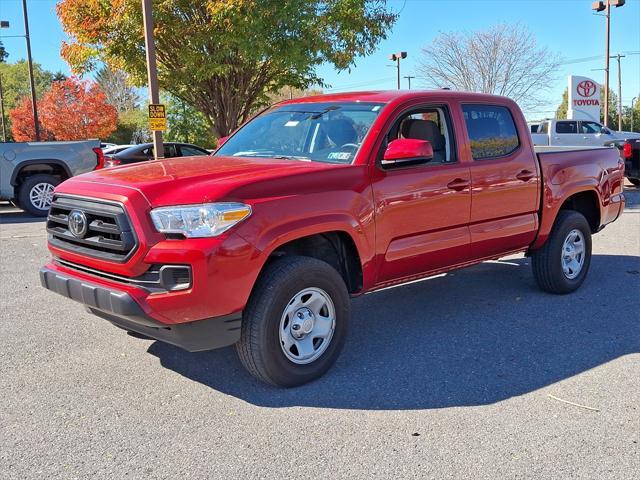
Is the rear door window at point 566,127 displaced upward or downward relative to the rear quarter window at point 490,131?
upward

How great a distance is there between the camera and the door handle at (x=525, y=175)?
543 centimetres

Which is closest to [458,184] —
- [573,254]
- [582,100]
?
[573,254]

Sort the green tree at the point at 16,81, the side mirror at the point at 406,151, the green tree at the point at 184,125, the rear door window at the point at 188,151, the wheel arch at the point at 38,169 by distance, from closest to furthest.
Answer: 1. the side mirror at the point at 406,151
2. the wheel arch at the point at 38,169
3. the rear door window at the point at 188,151
4. the green tree at the point at 184,125
5. the green tree at the point at 16,81

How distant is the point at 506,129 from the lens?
557 cm

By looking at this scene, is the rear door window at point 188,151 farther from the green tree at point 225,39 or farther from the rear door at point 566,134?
the rear door at point 566,134

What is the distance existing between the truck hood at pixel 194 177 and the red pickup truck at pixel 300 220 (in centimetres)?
1

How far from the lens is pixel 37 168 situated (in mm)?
12359

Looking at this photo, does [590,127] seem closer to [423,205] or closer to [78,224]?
[423,205]

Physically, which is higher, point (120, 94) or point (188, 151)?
point (120, 94)

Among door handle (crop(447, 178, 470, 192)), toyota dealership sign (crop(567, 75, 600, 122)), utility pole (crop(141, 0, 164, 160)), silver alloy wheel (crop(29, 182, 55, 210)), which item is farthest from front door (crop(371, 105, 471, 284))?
toyota dealership sign (crop(567, 75, 600, 122))

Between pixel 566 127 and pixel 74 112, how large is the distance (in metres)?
33.7

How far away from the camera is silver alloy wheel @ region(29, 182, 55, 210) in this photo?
1223cm

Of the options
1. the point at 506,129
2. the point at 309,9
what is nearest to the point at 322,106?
the point at 506,129

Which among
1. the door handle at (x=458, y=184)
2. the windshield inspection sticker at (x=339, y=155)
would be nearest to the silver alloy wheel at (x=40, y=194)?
the windshield inspection sticker at (x=339, y=155)
